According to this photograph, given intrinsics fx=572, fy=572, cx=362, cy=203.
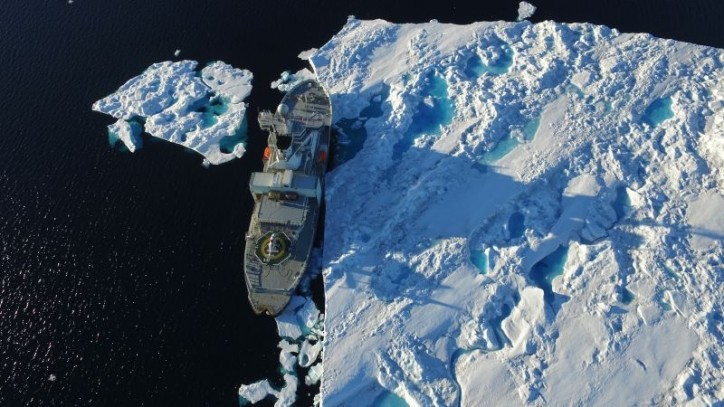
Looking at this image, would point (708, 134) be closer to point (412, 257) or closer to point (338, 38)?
point (412, 257)

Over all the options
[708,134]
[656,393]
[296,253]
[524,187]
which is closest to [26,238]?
[296,253]

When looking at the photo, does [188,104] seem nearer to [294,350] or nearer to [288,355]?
[294,350]

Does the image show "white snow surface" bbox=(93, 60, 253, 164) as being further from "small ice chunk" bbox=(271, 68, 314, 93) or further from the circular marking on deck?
the circular marking on deck

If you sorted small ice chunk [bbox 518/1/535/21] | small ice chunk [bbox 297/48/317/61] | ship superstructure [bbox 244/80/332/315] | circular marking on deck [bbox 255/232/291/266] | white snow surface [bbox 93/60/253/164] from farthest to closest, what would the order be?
small ice chunk [bbox 518/1/535/21] < small ice chunk [bbox 297/48/317/61] < white snow surface [bbox 93/60/253/164] < circular marking on deck [bbox 255/232/291/266] < ship superstructure [bbox 244/80/332/315]

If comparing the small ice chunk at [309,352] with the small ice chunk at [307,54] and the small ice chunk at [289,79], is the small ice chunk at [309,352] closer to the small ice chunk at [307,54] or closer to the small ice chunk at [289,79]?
the small ice chunk at [289,79]

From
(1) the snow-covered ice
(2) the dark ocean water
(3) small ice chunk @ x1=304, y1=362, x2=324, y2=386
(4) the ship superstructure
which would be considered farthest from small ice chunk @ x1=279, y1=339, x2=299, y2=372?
(4) the ship superstructure
